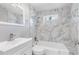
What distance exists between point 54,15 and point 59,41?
58 cm

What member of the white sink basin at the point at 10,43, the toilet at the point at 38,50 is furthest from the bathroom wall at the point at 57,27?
the white sink basin at the point at 10,43

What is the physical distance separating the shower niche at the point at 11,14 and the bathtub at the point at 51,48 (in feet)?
2.04

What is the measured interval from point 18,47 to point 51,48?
72 cm

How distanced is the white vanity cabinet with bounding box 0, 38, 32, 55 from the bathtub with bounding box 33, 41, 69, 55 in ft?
0.57

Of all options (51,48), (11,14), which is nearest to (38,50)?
(51,48)

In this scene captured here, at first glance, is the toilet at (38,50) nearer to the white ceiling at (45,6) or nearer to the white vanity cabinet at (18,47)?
the white vanity cabinet at (18,47)

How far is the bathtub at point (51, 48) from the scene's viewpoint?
5.52 ft

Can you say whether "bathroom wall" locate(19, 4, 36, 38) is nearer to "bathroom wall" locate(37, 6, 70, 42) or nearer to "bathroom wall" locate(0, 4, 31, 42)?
"bathroom wall" locate(0, 4, 31, 42)

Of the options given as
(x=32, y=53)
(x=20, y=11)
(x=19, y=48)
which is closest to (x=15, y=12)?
(x=20, y=11)

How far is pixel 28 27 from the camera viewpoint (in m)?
1.70

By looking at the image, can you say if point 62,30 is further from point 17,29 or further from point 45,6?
point 17,29
